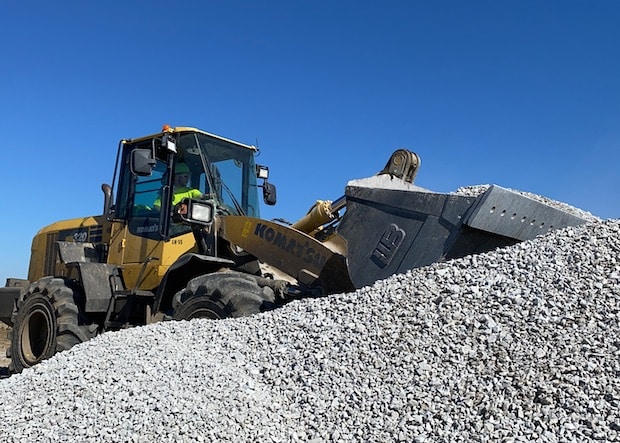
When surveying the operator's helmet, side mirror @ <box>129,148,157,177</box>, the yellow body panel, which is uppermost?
the operator's helmet

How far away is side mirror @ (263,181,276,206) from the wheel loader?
13mm

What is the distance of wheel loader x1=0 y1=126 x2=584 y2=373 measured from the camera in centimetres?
516

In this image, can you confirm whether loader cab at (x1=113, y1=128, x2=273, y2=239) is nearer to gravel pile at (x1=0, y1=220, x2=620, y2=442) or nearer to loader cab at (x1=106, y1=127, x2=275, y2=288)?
loader cab at (x1=106, y1=127, x2=275, y2=288)

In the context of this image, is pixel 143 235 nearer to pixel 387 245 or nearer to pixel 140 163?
pixel 140 163

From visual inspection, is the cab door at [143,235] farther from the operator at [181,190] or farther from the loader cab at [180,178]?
the operator at [181,190]

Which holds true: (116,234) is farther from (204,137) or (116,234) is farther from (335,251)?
(335,251)

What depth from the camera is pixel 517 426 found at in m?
3.25

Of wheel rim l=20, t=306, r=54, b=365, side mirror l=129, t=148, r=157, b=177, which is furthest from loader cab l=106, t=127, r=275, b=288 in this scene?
wheel rim l=20, t=306, r=54, b=365

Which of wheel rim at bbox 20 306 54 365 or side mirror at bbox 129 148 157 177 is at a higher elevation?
side mirror at bbox 129 148 157 177

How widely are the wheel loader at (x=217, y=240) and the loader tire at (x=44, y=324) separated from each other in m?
0.02

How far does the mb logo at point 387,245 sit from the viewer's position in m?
5.26

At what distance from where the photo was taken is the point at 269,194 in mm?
8039

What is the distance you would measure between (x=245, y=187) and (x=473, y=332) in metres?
4.30

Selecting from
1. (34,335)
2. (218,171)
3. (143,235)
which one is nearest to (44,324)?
(34,335)
